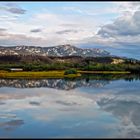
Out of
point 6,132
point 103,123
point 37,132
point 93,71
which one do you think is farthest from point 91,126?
point 93,71

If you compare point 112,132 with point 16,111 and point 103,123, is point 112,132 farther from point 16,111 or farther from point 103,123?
point 16,111

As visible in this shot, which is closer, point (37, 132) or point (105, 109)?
point (37, 132)

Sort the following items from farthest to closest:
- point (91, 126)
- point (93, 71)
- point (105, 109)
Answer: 1. point (93, 71)
2. point (105, 109)
3. point (91, 126)

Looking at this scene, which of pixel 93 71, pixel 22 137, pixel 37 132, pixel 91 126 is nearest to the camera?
pixel 22 137

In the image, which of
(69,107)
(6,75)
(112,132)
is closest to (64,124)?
(112,132)

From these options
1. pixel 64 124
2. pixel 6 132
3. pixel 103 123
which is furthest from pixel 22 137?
pixel 103 123

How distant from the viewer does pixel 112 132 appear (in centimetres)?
1454

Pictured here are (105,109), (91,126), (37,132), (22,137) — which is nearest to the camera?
(22,137)

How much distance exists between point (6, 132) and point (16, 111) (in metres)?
5.15

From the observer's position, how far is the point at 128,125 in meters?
16.0

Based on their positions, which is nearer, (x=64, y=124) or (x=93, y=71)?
(x=64, y=124)

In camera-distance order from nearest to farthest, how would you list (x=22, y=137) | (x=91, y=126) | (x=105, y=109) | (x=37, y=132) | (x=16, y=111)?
1. (x=22, y=137)
2. (x=37, y=132)
3. (x=91, y=126)
4. (x=16, y=111)
5. (x=105, y=109)

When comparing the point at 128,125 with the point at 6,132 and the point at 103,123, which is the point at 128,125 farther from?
the point at 6,132

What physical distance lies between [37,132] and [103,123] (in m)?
3.32
